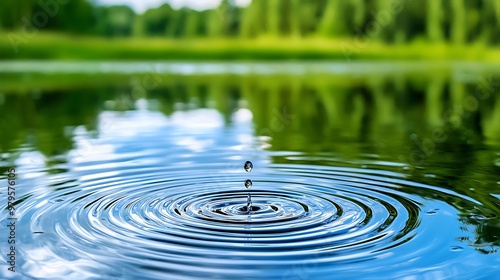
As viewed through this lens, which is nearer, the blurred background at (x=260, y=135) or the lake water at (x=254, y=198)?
the lake water at (x=254, y=198)

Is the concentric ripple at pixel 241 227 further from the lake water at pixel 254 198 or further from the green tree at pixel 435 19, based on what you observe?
the green tree at pixel 435 19

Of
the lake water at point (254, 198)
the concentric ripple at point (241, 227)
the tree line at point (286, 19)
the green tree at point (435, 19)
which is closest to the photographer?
the concentric ripple at point (241, 227)

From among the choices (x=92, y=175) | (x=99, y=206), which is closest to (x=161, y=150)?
(x=92, y=175)

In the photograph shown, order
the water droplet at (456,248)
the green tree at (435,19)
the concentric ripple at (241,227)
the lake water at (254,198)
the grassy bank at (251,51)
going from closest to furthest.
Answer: the concentric ripple at (241,227)
the lake water at (254,198)
the water droplet at (456,248)
the green tree at (435,19)
the grassy bank at (251,51)

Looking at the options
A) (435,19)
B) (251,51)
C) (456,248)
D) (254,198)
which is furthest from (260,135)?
(251,51)

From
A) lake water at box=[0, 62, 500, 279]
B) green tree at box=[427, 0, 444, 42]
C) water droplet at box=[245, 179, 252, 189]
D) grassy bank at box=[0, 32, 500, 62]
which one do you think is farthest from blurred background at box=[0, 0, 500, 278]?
green tree at box=[427, 0, 444, 42]

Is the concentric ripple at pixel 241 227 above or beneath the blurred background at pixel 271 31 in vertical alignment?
beneath

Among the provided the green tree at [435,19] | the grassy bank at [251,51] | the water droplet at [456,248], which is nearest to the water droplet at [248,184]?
the water droplet at [456,248]

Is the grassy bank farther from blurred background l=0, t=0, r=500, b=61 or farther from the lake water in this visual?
the lake water
